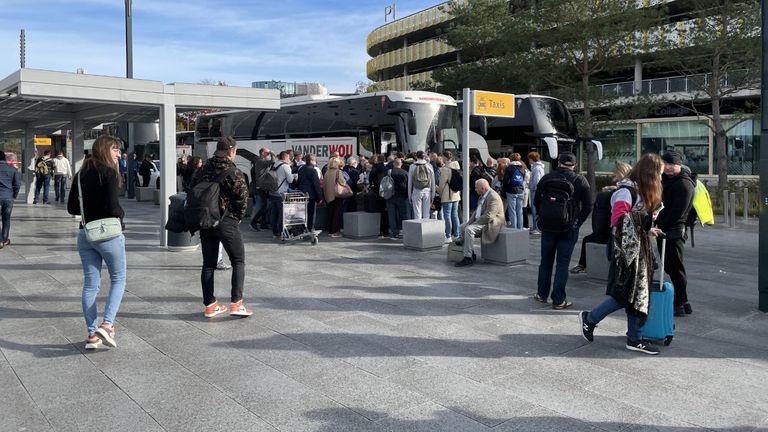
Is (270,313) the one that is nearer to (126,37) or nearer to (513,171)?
(513,171)

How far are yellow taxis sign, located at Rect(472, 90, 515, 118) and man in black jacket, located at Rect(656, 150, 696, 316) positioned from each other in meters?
5.84

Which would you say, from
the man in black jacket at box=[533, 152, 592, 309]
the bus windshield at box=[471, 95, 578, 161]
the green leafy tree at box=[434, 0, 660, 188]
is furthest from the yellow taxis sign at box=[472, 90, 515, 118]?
the green leafy tree at box=[434, 0, 660, 188]

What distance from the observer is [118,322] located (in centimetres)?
628

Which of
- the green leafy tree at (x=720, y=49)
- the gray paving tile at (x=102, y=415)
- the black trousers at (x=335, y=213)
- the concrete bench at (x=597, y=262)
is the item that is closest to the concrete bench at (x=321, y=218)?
the black trousers at (x=335, y=213)

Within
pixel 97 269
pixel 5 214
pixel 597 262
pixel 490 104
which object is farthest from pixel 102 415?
pixel 490 104

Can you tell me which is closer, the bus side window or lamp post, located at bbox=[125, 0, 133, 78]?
the bus side window

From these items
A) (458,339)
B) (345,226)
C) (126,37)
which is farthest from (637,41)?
(458,339)

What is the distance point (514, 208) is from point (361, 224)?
3.03 m

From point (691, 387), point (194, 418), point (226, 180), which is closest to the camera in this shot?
point (194, 418)

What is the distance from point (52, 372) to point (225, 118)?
1972 centimetres

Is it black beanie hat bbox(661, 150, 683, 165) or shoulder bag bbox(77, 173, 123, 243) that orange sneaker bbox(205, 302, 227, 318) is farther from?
black beanie hat bbox(661, 150, 683, 165)

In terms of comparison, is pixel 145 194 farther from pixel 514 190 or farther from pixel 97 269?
pixel 97 269

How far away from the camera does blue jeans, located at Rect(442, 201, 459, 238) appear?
40.7 feet

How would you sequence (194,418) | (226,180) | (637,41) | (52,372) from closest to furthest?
(194,418), (52,372), (226,180), (637,41)
